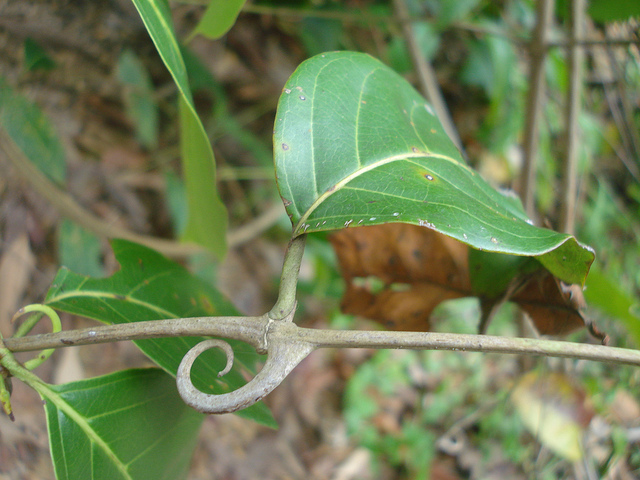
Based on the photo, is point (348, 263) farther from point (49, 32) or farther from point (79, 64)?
point (79, 64)

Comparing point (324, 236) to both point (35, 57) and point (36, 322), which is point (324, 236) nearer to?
point (36, 322)

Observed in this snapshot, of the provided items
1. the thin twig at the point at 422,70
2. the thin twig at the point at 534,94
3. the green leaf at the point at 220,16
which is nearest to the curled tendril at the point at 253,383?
the green leaf at the point at 220,16

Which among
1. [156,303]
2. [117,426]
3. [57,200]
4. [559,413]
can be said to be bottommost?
[559,413]

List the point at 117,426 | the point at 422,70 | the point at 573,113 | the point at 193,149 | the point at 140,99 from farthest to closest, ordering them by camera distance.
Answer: the point at 140,99, the point at 422,70, the point at 573,113, the point at 193,149, the point at 117,426

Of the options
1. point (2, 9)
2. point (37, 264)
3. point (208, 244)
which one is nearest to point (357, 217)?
point (208, 244)

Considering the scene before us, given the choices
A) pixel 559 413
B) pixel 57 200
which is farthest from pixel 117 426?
pixel 559 413

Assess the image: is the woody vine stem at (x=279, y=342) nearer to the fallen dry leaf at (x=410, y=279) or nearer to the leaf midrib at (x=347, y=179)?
the leaf midrib at (x=347, y=179)
